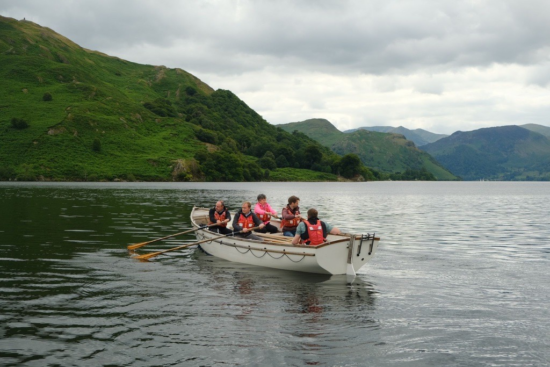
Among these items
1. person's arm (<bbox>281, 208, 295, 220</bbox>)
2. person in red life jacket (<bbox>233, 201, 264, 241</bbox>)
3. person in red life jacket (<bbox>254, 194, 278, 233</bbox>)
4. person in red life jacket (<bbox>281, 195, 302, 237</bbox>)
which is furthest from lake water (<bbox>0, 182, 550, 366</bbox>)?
person in red life jacket (<bbox>254, 194, 278, 233</bbox>)

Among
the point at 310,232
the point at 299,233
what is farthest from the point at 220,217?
the point at 310,232

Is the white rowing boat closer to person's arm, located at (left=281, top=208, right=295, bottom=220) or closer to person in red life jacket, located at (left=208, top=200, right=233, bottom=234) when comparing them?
person's arm, located at (left=281, top=208, right=295, bottom=220)

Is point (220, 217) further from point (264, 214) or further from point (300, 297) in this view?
point (300, 297)

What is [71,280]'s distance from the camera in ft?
66.2

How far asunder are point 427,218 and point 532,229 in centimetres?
1284

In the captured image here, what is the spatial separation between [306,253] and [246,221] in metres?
5.74

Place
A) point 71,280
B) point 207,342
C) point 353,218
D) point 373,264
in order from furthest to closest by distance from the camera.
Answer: point 353,218 < point 373,264 < point 71,280 < point 207,342

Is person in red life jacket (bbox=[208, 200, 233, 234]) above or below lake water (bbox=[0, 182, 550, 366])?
above

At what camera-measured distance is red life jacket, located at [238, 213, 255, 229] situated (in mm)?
26375

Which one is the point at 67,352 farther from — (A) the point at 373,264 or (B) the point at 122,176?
(B) the point at 122,176

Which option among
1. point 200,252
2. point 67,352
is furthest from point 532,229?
point 67,352

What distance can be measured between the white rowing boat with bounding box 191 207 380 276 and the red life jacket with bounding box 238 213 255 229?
83 centimetres

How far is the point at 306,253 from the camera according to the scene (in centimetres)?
2158

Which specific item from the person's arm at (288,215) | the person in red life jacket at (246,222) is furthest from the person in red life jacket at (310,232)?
the person in red life jacket at (246,222)
